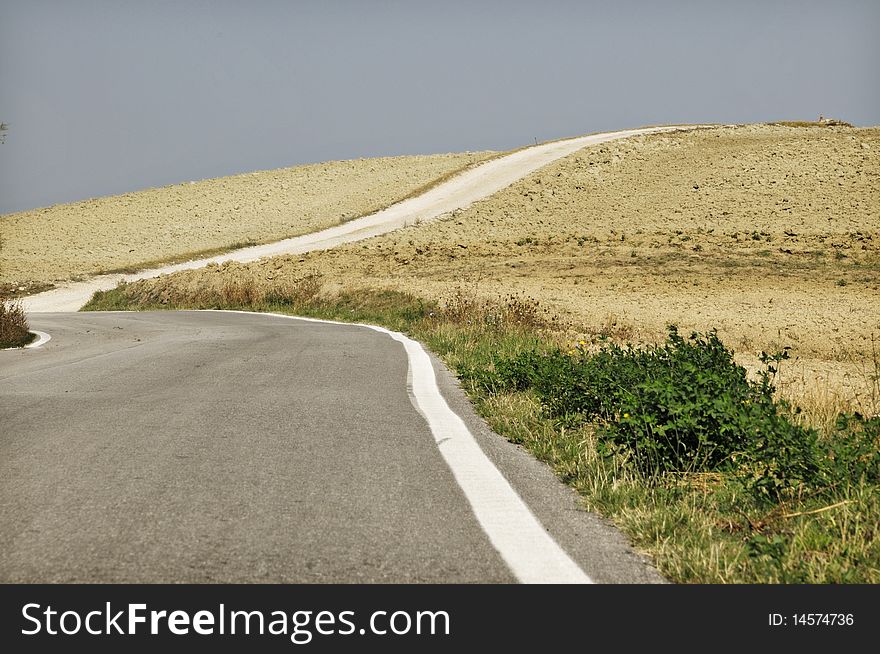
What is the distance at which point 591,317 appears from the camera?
2145cm

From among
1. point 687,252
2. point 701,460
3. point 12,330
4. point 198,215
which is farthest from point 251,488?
point 198,215

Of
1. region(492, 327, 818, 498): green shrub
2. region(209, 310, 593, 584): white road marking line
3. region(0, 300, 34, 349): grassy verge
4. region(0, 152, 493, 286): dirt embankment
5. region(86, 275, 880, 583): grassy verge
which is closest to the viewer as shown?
region(209, 310, 593, 584): white road marking line

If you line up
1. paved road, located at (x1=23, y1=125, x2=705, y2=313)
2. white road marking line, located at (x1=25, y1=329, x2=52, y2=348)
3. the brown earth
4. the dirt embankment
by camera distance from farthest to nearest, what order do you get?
the dirt embankment < paved road, located at (x1=23, y1=125, x2=705, y2=313) < the brown earth < white road marking line, located at (x1=25, y1=329, x2=52, y2=348)

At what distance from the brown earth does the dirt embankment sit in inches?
532

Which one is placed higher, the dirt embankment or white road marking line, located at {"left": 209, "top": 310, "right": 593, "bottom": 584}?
white road marking line, located at {"left": 209, "top": 310, "right": 593, "bottom": 584}

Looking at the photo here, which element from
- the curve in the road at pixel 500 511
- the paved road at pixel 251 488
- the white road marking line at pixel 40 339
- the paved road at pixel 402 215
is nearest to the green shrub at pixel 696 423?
the paved road at pixel 251 488

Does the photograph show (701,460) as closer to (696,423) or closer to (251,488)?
(696,423)

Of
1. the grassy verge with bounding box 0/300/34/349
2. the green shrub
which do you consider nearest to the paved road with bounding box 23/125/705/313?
the grassy verge with bounding box 0/300/34/349

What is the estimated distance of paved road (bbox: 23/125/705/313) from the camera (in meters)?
40.8

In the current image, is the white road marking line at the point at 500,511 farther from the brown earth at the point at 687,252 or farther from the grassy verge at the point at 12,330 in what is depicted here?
the grassy verge at the point at 12,330

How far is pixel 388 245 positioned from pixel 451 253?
6649 millimetres

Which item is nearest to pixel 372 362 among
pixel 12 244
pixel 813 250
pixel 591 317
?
pixel 591 317

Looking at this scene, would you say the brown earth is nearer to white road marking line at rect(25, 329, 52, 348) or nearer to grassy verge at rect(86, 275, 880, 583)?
grassy verge at rect(86, 275, 880, 583)

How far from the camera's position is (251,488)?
4.82m
